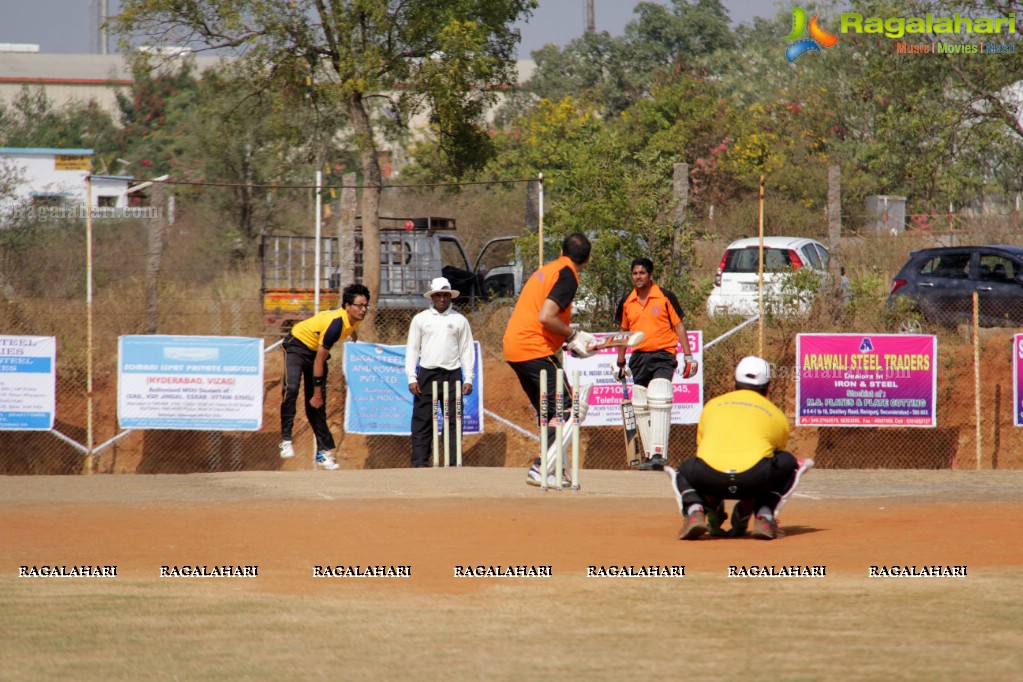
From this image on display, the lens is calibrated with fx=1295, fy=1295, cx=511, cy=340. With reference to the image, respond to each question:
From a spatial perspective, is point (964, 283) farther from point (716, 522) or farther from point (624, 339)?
point (716, 522)

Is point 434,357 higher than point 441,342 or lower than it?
lower

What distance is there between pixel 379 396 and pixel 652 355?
16.8ft

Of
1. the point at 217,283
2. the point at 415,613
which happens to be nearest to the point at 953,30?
the point at 217,283

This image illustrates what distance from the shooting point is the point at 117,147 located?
50.9 metres

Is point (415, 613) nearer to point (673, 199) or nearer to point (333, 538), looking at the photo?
point (333, 538)

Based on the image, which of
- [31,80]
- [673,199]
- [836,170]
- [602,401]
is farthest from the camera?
[31,80]

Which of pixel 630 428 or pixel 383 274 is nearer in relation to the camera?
pixel 630 428

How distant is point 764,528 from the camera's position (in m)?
8.28

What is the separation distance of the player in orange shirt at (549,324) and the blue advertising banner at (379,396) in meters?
5.63

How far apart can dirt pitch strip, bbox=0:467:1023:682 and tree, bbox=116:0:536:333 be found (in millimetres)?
10204

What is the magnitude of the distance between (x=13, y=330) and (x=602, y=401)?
347 inches

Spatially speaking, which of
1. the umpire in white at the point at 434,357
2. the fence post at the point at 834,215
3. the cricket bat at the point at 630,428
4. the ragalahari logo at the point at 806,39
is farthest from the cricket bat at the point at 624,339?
the ragalahari logo at the point at 806,39

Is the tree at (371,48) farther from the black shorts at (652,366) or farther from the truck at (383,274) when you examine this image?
the black shorts at (652,366)

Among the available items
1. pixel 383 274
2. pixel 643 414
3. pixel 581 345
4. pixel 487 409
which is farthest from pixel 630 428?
pixel 383 274
